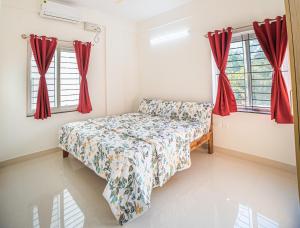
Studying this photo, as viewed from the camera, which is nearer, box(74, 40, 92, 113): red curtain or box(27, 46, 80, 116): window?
box(27, 46, 80, 116): window

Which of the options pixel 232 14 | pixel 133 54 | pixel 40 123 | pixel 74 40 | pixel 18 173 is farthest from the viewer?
pixel 133 54

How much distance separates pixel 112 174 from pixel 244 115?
2231mm

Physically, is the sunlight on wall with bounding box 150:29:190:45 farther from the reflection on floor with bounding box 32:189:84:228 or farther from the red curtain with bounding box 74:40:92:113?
the reflection on floor with bounding box 32:189:84:228

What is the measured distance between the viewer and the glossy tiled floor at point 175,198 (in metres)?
1.63

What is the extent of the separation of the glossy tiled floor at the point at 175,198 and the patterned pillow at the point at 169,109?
1.09 m

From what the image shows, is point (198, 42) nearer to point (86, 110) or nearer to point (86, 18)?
point (86, 18)

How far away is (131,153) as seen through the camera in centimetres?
176

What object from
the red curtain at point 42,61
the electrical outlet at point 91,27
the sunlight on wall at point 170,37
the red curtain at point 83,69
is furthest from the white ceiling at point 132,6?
the red curtain at point 42,61

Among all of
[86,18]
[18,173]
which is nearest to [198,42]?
[86,18]

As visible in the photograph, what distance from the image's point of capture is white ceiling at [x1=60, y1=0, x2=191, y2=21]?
329 centimetres

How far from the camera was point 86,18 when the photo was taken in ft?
11.5

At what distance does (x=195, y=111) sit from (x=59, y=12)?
9.38ft

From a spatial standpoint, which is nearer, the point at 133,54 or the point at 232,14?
the point at 232,14

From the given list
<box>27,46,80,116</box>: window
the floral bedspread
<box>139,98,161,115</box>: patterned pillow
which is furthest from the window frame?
<box>139,98,161,115</box>: patterned pillow
